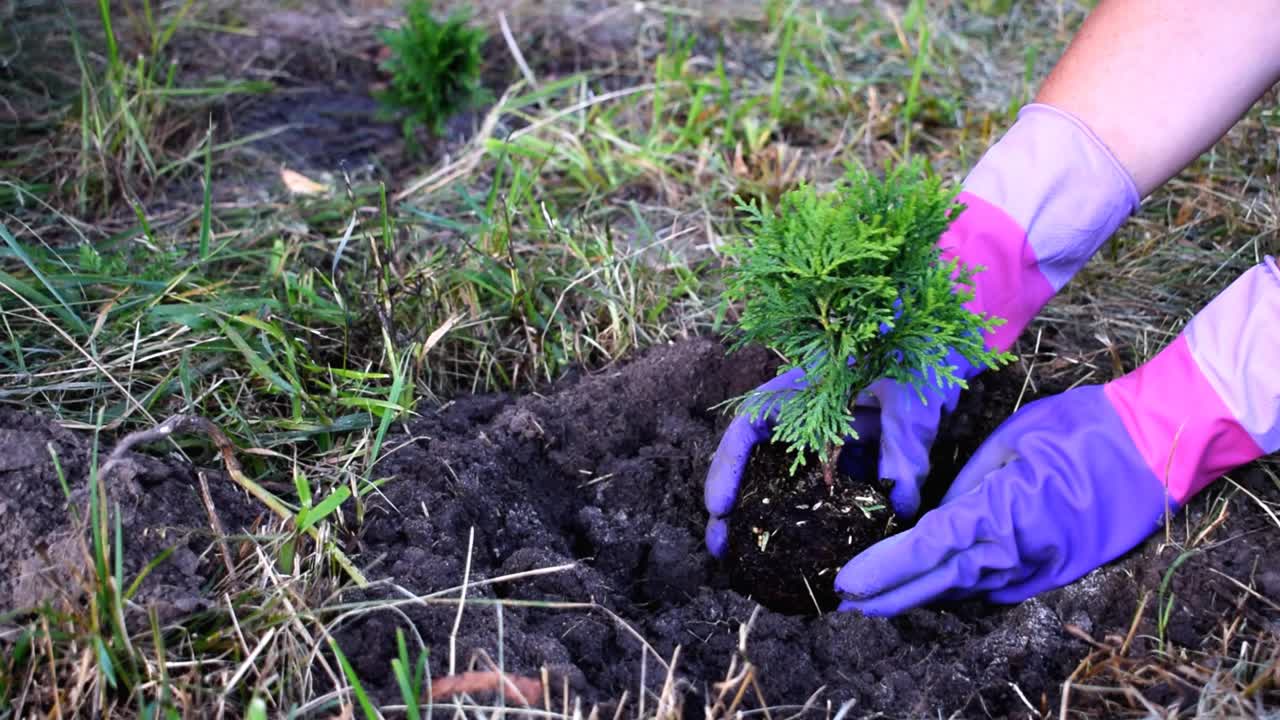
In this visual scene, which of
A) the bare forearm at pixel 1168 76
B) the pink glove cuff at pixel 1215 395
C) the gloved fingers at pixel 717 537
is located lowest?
the gloved fingers at pixel 717 537

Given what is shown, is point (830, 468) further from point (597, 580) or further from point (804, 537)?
point (597, 580)

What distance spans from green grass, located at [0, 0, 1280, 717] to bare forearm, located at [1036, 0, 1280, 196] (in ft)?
2.08

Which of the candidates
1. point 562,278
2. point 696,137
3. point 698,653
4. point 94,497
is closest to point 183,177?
point 562,278

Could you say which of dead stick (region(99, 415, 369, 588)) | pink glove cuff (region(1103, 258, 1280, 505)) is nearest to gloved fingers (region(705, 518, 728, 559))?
dead stick (region(99, 415, 369, 588))

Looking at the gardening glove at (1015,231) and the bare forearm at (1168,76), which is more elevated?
the bare forearm at (1168,76)

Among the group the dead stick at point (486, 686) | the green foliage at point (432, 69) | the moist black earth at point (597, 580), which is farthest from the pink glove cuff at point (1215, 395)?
the green foliage at point (432, 69)

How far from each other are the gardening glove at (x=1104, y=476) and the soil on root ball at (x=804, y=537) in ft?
0.24

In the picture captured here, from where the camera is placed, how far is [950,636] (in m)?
2.21

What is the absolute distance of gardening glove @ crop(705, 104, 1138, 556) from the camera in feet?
7.95

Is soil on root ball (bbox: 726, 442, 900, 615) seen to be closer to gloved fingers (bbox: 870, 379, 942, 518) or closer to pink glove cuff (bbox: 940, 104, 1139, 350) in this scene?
gloved fingers (bbox: 870, 379, 942, 518)

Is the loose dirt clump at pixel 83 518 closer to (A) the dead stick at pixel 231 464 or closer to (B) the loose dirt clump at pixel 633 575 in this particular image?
(A) the dead stick at pixel 231 464

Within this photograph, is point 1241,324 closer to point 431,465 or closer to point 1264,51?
point 1264,51

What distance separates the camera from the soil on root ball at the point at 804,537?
7.57ft

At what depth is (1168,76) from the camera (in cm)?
246
